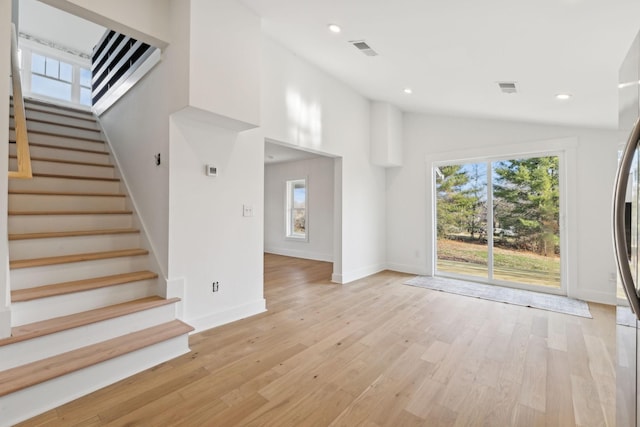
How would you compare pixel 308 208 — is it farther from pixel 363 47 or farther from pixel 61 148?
pixel 61 148

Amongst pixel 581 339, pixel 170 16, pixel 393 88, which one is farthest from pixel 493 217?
pixel 170 16

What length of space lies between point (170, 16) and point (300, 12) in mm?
1208

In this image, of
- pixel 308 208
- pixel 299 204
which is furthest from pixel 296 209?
pixel 308 208

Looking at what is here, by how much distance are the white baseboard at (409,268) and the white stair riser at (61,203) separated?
4.48m

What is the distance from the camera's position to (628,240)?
3.58 feet

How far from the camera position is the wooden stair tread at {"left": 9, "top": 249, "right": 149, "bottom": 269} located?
2.24 metres

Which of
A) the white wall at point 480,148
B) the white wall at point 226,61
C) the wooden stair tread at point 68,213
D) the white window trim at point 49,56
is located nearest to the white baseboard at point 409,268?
the white wall at point 480,148

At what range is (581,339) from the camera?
8.79 feet

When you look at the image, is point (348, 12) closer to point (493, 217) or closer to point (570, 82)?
point (570, 82)

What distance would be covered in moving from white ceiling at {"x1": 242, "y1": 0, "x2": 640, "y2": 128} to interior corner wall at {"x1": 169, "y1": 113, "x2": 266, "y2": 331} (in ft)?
4.40

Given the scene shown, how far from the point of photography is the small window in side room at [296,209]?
7246 mm

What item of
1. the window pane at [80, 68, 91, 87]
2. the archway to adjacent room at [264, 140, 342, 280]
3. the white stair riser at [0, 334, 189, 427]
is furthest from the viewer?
the archway to adjacent room at [264, 140, 342, 280]

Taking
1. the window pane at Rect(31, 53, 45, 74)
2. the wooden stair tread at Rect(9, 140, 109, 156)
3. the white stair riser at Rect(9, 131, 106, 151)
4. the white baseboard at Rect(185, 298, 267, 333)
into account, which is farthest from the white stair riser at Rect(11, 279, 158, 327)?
the window pane at Rect(31, 53, 45, 74)

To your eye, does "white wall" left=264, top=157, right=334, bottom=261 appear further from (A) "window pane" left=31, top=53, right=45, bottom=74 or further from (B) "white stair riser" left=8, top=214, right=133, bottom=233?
(A) "window pane" left=31, top=53, right=45, bottom=74
